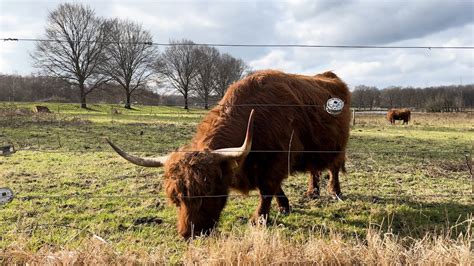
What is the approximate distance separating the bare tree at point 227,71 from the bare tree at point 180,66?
5.64 meters

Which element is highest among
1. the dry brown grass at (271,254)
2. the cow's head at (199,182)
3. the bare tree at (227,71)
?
the bare tree at (227,71)

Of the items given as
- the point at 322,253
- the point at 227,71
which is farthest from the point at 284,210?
the point at 227,71

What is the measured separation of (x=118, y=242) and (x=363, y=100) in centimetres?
706

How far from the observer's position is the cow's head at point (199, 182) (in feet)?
13.1

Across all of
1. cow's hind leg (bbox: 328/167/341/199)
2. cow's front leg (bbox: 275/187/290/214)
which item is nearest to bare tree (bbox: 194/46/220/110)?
cow's hind leg (bbox: 328/167/341/199)

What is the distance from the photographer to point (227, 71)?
4444 cm

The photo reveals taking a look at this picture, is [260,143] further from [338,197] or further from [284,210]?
[338,197]

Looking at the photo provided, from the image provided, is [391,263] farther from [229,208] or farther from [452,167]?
[452,167]

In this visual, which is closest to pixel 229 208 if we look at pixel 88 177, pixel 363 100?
pixel 88 177

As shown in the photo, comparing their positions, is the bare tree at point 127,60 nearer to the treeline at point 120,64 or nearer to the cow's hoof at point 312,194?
the treeline at point 120,64

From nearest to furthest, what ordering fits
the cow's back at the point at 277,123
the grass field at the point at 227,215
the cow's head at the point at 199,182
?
1. the grass field at the point at 227,215
2. the cow's head at the point at 199,182
3. the cow's back at the point at 277,123

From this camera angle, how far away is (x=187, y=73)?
2203 inches

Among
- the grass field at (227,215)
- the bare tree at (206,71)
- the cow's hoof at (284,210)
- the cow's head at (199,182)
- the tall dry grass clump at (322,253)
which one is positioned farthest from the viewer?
the bare tree at (206,71)

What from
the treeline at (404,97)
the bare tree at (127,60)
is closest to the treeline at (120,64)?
the bare tree at (127,60)
